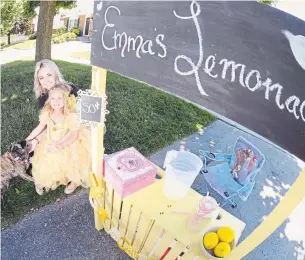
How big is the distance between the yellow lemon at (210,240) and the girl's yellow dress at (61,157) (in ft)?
6.14

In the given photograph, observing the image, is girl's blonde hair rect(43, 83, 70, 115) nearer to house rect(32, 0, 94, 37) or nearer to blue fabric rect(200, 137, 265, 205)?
blue fabric rect(200, 137, 265, 205)

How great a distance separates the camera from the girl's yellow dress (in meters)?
3.76

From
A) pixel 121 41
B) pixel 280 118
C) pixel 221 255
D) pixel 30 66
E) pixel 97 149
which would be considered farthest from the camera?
pixel 30 66

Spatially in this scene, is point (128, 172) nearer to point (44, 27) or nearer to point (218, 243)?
point (218, 243)

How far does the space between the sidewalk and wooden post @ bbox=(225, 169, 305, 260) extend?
1700 millimetres

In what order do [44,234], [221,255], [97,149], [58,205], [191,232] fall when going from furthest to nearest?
[58,205] < [44,234] < [97,149] < [191,232] < [221,255]

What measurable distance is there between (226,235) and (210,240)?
132mm

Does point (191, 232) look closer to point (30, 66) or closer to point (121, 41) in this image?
point (121, 41)

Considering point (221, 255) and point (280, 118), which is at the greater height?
point (280, 118)

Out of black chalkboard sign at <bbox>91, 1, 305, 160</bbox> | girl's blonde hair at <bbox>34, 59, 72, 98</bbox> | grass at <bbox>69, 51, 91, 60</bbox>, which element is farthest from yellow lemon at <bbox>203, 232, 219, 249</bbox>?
grass at <bbox>69, 51, 91, 60</bbox>

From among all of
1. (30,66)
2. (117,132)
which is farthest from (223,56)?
(30,66)

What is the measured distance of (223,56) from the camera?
1882 mm

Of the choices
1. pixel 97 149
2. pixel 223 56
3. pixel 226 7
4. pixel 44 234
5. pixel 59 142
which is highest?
pixel 226 7

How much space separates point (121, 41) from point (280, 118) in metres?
1.15
